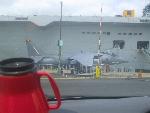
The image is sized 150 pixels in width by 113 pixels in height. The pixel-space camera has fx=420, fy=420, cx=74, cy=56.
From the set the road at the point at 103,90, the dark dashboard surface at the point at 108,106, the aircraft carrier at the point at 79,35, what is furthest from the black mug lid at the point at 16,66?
the aircraft carrier at the point at 79,35

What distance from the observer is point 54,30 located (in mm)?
36688

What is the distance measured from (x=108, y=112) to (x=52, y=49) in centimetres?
3411

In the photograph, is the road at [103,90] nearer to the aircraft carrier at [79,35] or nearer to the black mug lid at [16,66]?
the black mug lid at [16,66]

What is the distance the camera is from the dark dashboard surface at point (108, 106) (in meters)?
1.86

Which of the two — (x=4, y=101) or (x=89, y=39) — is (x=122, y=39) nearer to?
(x=89, y=39)

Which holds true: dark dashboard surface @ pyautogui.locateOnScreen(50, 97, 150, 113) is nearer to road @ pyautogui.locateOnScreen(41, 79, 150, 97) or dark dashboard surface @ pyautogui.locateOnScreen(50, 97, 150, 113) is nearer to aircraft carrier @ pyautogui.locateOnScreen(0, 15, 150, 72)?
road @ pyautogui.locateOnScreen(41, 79, 150, 97)

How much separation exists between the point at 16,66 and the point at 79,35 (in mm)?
35172

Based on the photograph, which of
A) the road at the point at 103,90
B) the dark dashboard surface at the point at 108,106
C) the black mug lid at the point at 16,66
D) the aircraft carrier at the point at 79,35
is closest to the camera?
the black mug lid at the point at 16,66

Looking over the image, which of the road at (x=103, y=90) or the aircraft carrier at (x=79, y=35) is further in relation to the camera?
the aircraft carrier at (x=79, y=35)

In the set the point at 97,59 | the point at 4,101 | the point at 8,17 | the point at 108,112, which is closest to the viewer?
the point at 4,101

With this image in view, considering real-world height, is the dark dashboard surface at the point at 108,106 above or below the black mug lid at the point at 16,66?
below

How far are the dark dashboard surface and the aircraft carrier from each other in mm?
32857

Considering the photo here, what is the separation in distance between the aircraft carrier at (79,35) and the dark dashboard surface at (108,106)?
108 ft

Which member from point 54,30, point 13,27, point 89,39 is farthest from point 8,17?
point 89,39
